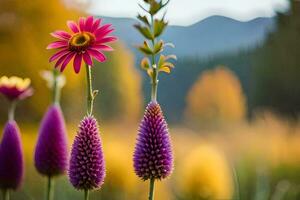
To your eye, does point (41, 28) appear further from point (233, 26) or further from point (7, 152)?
point (233, 26)

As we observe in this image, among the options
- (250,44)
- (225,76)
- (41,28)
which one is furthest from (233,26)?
(41,28)

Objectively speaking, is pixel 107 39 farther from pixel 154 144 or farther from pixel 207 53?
pixel 207 53

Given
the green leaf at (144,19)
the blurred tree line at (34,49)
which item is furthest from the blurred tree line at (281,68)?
the green leaf at (144,19)

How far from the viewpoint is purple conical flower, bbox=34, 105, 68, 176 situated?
1.34 metres

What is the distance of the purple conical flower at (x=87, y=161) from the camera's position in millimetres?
1080

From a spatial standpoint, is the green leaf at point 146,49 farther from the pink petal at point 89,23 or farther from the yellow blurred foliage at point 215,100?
the yellow blurred foliage at point 215,100

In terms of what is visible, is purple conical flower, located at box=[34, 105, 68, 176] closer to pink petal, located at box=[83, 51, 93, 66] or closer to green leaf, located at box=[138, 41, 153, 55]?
pink petal, located at box=[83, 51, 93, 66]

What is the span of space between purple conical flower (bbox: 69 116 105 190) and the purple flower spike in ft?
0.20

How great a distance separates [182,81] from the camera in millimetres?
16625

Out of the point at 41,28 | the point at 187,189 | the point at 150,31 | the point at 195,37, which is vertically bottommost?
the point at 187,189

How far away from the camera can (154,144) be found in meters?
1.07

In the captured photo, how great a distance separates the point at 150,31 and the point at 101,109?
10.0m

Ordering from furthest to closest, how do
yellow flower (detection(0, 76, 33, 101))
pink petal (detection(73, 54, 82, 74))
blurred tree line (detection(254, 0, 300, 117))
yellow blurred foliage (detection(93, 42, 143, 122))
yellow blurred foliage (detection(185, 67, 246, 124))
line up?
yellow blurred foliage (detection(93, 42, 143, 122)) → yellow blurred foliage (detection(185, 67, 246, 124)) → blurred tree line (detection(254, 0, 300, 117)) → yellow flower (detection(0, 76, 33, 101)) → pink petal (detection(73, 54, 82, 74))

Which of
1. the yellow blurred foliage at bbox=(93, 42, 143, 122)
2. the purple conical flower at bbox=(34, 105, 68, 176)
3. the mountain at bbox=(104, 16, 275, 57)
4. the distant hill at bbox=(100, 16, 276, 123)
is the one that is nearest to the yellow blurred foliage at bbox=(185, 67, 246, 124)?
the yellow blurred foliage at bbox=(93, 42, 143, 122)
